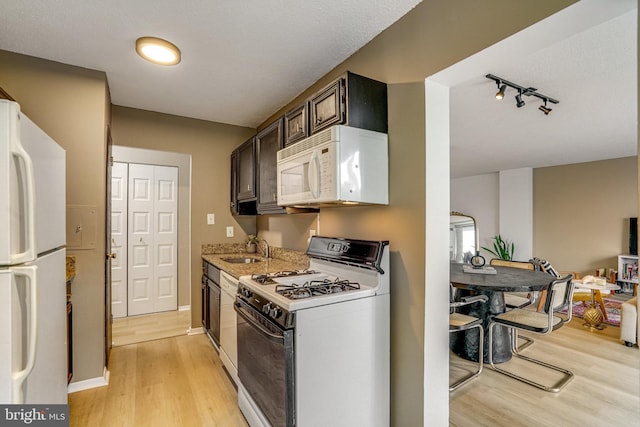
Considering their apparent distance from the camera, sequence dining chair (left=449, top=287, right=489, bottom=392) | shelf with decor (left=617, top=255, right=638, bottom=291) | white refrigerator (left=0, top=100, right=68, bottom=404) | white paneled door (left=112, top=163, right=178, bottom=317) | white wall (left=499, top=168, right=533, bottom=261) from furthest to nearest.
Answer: white wall (left=499, top=168, right=533, bottom=261) → shelf with decor (left=617, top=255, right=638, bottom=291) → white paneled door (left=112, top=163, right=178, bottom=317) → dining chair (left=449, top=287, right=489, bottom=392) → white refrigerator (left=0, top=100, right=68, bottom=404)

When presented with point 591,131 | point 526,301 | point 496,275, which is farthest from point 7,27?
point 591,131

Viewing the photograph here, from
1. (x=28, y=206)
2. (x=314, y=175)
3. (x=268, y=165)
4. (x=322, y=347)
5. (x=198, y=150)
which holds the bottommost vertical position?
(x=322, y=347)

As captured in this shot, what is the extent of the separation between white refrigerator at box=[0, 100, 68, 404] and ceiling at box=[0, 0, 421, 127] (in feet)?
3.12

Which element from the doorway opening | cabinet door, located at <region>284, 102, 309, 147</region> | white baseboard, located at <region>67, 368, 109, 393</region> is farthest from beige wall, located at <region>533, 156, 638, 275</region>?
white baseboard, located at <region>67, 368, 109, 393</region>

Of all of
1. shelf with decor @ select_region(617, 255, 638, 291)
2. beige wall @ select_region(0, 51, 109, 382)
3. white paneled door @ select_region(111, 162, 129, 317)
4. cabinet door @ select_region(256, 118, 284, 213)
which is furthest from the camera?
shelf with decor @ select_region(617, 255, 638, 291)

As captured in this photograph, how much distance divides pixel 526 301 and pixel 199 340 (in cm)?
345

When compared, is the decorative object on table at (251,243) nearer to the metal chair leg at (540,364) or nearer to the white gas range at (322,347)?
the white gas range at (322,347)

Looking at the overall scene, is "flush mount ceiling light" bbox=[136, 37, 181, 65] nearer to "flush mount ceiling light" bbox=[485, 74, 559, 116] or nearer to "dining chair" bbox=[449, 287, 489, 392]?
"flush mount ceiling light" bbox=[485, 74, 559, 116]

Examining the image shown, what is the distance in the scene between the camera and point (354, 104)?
168 centimetres

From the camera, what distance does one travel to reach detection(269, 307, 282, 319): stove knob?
1.51m

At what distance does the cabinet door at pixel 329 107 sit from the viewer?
1.68 m

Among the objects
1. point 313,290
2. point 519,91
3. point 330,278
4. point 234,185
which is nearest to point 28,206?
point 313,290

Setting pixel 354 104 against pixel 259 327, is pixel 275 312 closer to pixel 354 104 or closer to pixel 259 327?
pixel 259 327

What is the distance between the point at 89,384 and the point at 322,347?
2037 millimetres
